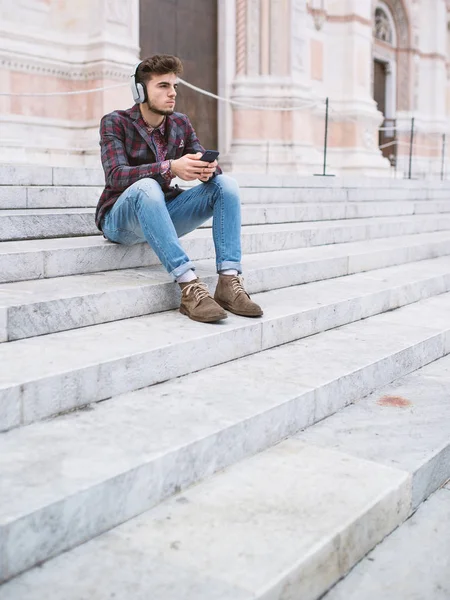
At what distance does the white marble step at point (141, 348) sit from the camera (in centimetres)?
255

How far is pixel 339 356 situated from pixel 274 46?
328 inches

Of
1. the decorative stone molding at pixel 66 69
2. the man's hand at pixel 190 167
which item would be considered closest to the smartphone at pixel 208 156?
the man's hand at pixel 190 167

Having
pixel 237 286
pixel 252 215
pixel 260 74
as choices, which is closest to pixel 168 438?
pixel 237 286

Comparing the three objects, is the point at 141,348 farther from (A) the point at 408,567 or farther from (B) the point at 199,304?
(A) the point at 408,567

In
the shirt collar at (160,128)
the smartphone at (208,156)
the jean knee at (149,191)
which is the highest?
the shirt collar at (160,128)

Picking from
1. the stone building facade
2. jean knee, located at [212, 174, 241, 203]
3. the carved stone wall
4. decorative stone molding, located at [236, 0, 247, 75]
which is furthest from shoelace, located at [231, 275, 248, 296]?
the carved stone wall

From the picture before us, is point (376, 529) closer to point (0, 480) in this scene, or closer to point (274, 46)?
point (0, 480)

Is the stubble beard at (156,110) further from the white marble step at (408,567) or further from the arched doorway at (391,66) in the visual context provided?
the arched doorway at (391,66)

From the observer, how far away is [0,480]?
81.5 inches

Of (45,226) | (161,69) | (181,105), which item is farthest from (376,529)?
(181,105)

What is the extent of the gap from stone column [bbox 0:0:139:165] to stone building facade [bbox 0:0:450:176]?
0.01 meters

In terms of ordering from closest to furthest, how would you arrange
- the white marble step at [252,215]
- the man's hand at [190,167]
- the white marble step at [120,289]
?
the white marble step at [120,289]
the man's hand at [190,167]
the white marble step at [252,215]

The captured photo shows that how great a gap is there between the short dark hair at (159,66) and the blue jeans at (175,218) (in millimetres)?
571

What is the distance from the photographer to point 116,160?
3803 mm
